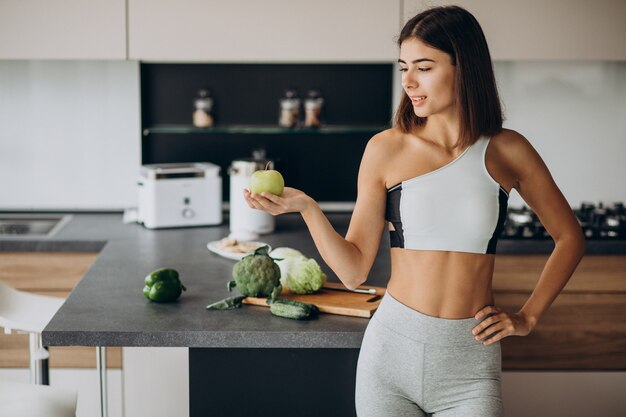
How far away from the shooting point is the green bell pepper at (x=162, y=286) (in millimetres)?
2361

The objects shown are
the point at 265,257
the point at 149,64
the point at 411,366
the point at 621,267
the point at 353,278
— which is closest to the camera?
the point at 411,366

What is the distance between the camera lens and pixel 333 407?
2439 mm

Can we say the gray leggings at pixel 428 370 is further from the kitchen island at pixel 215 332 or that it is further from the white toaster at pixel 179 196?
the white toaster at pixel 179 196

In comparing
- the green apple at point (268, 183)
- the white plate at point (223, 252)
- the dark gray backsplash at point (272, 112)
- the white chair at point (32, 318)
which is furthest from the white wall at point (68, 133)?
the green apple at point (268, 183)

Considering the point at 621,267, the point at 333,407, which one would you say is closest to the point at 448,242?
the point at 333,407

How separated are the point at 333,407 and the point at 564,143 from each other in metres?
2.19

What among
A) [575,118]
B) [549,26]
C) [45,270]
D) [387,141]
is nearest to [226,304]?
[387,141]

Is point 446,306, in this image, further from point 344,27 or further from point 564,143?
point 564,143

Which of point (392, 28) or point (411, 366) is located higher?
point (392, 28)

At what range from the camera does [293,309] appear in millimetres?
2209

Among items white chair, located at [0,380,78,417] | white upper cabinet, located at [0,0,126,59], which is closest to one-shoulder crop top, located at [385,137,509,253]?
white chair, located at [0,380,78,417]

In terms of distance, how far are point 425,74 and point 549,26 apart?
79.8 inches

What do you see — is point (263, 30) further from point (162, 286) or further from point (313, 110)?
point (162, 286)

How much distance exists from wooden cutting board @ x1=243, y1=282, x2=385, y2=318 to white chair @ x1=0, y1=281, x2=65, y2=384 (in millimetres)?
723
